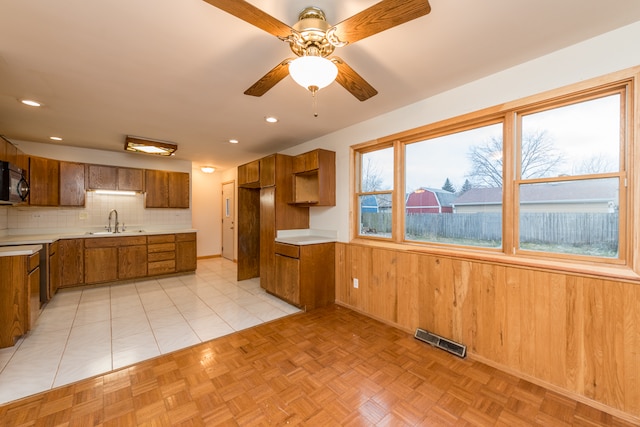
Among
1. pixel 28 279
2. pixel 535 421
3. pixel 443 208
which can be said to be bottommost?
pixel 535 421

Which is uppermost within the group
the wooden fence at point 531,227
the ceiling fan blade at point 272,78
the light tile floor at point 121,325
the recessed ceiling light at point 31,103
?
the recessed ceiling light at point 31,103

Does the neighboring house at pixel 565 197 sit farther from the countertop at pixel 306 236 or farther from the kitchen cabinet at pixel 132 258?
the kitchen cabinet at pixel 132 258

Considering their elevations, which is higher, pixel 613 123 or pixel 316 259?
pixel 613 123

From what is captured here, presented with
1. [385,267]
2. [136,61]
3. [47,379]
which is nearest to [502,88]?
[385,267]

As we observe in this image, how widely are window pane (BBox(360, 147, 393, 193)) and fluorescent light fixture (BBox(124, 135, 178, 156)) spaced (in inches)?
124

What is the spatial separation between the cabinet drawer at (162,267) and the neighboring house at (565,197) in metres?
5.08

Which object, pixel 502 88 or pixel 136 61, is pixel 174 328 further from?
pixel 502 88

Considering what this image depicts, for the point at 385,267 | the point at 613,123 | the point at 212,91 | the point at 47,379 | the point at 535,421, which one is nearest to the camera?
the point at 535,421

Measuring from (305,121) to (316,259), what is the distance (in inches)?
70.2

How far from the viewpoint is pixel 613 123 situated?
1745 mm

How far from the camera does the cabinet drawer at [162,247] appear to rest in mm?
4641

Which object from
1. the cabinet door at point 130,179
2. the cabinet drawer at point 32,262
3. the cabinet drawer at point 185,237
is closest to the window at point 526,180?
the cabinet drawer at point 32,262

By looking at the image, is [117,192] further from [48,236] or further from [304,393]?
[304,393]

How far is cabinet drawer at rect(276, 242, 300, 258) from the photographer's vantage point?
332 centimetres
